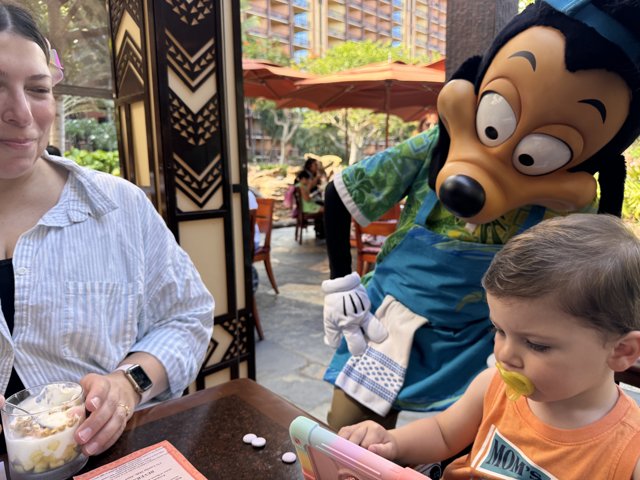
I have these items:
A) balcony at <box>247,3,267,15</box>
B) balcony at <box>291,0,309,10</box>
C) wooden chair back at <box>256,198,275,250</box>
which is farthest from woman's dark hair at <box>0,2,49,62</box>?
balcony at <box>291,0,309,10</box>

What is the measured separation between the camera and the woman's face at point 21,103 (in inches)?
40.3

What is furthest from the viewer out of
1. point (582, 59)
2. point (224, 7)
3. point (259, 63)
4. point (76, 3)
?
point (259, 63)

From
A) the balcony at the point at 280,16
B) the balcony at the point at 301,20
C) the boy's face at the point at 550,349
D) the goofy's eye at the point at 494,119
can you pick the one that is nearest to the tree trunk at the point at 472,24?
the goofy's eye at the point at 494,119

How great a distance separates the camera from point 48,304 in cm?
111

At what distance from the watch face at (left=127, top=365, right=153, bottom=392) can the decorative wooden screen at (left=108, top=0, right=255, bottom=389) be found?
4.22ft

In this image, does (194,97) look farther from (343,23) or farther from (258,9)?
(343,23)

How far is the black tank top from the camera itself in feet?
3.53

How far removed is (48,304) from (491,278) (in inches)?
37.8

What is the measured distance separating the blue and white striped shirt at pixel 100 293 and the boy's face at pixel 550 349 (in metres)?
0.83

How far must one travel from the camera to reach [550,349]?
2.51 feet

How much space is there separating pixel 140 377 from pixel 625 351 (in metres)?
1.00

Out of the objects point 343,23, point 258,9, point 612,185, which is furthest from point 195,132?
point 343,23

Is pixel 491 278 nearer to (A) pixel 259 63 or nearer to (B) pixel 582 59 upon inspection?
(B) pixel 582 59

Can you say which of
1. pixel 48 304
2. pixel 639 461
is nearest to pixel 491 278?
pixel 639 461
